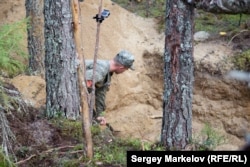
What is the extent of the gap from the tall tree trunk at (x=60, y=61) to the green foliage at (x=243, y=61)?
435 centimetres

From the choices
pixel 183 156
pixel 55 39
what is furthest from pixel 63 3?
pixel 183 156

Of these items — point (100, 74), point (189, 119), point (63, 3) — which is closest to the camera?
point (189, 119)

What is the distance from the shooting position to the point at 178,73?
14.2ft

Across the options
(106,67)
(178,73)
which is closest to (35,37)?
(106,67)

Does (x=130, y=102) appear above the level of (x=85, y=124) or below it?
below

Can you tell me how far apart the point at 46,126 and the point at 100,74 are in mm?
1560

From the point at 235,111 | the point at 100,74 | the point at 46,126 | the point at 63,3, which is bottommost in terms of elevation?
the point at 235,111

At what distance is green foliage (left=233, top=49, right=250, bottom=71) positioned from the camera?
27.5 feet

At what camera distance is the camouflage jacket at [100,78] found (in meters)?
5.96

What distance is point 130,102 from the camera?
375 inches

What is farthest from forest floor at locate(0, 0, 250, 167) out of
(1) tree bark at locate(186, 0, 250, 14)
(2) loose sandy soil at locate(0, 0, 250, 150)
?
(1) tree bark at locate(186, 0, 250, 14)

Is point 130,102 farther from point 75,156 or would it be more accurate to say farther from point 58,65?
point 75,156

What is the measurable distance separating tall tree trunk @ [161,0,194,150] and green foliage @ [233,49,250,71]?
4250 millimetres

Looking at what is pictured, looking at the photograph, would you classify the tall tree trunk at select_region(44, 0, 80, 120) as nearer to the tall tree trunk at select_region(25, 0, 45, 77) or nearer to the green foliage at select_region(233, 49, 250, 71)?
the tall tree trunk at select_region(25, 0, 45, 77)
